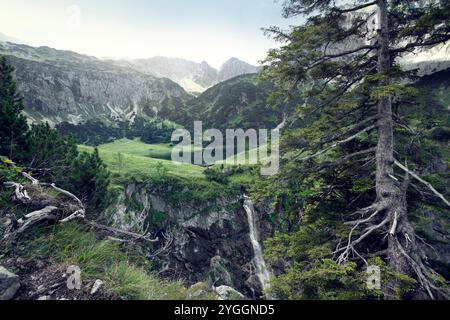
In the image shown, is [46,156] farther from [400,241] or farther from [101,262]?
[400,241]

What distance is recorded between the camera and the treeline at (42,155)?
12.0m

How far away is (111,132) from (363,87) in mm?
133532

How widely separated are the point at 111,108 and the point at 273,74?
183269 millimetres

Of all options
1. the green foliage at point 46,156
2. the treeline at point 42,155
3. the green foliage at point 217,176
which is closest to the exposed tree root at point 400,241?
the treeline at point 42,155

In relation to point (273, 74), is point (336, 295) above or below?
below

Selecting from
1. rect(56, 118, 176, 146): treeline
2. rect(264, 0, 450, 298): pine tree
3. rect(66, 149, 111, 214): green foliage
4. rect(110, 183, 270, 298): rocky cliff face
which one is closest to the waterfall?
rect(110, 183, 270, 298): rocky cliff face

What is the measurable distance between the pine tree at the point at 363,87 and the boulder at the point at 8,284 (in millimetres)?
7072

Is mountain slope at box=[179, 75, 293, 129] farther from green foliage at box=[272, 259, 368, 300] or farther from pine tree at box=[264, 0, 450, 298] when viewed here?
green foliage at box=[272, 259, 368, 300]

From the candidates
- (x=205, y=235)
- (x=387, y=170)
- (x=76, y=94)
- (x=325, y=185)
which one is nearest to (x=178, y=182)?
(x=205, y=235)

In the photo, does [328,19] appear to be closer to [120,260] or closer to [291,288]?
[291,288]

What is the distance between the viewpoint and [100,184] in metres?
15.9

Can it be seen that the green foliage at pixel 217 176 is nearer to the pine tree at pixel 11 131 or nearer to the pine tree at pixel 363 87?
the pine tree at pixel 11 131

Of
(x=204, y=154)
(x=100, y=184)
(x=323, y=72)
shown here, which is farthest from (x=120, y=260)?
(x=204, y=154)

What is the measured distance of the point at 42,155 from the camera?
41.8ft
